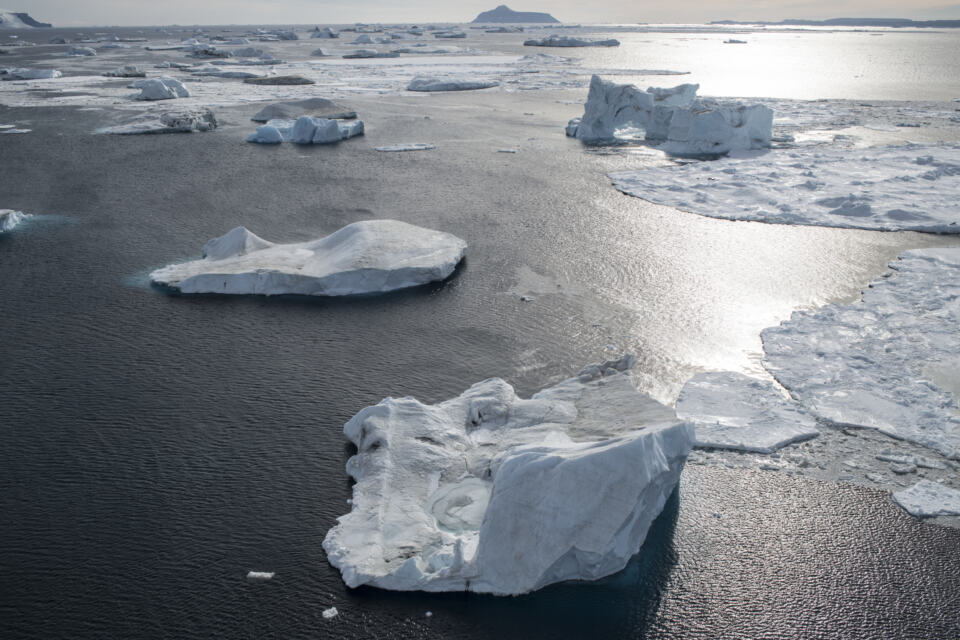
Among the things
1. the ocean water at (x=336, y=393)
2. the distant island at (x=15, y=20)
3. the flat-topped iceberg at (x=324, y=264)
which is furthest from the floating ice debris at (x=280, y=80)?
the distant island at (x=15, y=20)

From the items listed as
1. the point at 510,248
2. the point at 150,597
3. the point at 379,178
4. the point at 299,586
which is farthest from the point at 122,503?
the point at 379,178

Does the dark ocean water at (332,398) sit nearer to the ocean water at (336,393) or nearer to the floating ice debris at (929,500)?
the ocean water at (336,393)

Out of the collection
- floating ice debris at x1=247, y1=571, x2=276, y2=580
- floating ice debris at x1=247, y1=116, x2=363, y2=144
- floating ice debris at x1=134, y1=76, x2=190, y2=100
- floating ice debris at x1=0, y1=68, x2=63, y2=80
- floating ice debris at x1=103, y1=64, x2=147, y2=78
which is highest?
floating ice debris at x1=103, y1=64, x2=147, y2=78

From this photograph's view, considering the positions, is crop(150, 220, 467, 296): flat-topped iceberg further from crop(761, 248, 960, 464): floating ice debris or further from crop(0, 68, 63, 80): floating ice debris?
crop(0, 68, 63, 80): floating ice debris

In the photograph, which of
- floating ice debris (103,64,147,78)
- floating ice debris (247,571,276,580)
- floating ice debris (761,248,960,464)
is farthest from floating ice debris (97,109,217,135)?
floating ice debris (247,571,276,580)

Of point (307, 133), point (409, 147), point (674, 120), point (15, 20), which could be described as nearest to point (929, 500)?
point (409, 147)

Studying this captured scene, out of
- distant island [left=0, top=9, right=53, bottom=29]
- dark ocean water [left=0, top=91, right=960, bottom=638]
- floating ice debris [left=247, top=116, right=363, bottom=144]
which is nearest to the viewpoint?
dark ocean water [left=0, top=91, right=960, bottom=638]

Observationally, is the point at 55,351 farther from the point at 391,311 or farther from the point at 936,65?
the point at 936,65

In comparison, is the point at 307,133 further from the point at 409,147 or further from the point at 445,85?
the point at 445,85
